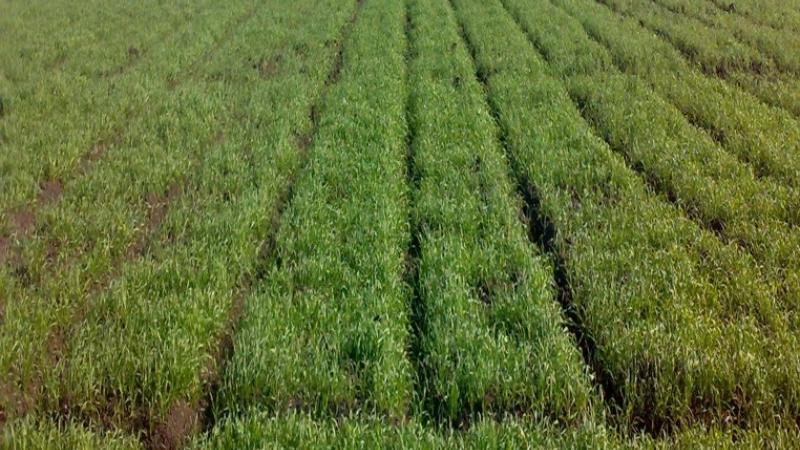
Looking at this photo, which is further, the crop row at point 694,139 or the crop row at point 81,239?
the crop row at point 694,139

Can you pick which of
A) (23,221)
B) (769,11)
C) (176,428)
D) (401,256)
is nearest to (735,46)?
(769,11)

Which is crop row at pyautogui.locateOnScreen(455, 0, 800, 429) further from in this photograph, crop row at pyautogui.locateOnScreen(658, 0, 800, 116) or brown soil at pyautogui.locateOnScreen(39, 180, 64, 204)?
brown soil at pyautogui.locateOnScreen(39, 180, 64, 204)

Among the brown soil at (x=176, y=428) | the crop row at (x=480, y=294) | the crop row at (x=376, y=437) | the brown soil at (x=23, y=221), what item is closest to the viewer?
the crop row at (x=376, y=437)

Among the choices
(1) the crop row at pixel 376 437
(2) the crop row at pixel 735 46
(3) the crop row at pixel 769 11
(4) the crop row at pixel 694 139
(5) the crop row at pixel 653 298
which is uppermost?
(3) the crop row at pixel 769 11

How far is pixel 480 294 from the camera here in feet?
Result: 14.9

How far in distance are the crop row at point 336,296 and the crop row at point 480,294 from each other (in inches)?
8.0

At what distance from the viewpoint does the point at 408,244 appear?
5352 mm

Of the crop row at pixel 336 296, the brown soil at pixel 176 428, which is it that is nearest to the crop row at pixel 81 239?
the brown soil at pixel 176 428

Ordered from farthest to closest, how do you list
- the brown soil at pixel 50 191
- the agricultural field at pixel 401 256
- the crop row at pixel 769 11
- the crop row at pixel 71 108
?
the crop row at pixel 769 11
the crop row at pixel 71 108
the brown soil at pixel 50 191
the agricultural field at pixel 401 256

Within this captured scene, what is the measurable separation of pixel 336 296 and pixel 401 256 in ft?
2.68

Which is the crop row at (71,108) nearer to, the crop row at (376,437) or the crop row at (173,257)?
the crop row at (173,257)

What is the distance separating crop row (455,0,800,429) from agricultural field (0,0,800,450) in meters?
0.02

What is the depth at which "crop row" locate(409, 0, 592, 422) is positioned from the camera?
3.53 m

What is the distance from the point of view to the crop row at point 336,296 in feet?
11.6
